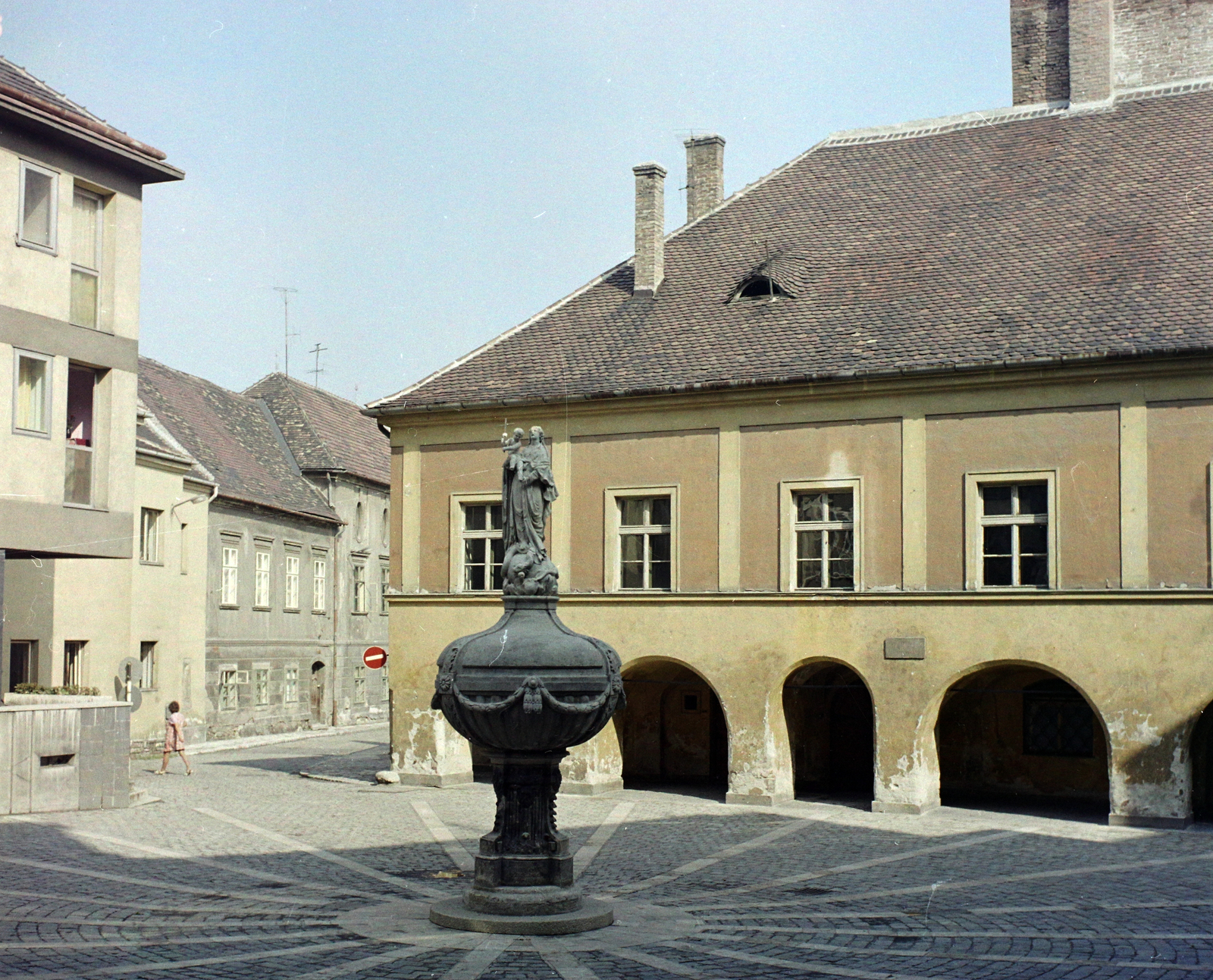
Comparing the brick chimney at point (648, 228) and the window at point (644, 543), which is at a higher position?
the brick chimney at point (648, 228)

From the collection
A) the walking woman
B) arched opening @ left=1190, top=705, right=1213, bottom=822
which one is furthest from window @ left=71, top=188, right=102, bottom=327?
arched opening @ left=1190, top=705, right=1213, bottom=822

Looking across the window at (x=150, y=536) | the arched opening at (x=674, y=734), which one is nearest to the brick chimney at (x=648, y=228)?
the arched opening at (x=674, y=734)

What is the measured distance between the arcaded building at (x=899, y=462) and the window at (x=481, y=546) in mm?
56

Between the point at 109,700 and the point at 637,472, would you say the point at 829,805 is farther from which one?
the point at 109,700

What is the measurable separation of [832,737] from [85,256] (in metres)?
15.3

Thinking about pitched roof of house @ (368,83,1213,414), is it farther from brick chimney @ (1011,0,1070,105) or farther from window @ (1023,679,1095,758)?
window @ (1023,679,1095,758)

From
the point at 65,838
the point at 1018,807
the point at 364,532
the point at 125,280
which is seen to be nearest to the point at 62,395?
the point at 125,280

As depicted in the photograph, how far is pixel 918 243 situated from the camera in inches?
1019

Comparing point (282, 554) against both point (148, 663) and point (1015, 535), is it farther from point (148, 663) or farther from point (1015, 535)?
point (1015, 535)

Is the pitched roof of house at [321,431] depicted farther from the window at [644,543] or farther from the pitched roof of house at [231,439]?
the window at [644,543]

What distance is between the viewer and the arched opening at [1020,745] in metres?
24.2

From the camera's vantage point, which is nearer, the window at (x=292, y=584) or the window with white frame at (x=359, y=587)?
the window at (x=292, y=584)

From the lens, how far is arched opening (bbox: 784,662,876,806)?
83.8 feet

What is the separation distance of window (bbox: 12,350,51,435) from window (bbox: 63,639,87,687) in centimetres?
997
